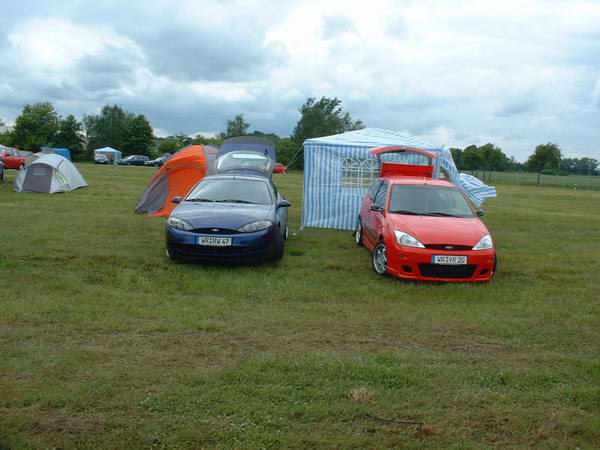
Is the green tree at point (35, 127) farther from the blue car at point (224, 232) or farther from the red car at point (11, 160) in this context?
the blue car at point (224, 232)

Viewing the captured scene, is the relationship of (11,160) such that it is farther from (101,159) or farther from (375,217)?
(101,159)

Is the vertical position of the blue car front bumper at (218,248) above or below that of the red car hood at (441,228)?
below

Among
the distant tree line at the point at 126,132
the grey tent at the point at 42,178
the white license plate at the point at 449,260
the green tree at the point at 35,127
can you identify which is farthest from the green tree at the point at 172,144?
the white license plate at the point at 449,260

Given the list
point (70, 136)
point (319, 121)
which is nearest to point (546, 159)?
point (319, 121)

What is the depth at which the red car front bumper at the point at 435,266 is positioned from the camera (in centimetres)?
741

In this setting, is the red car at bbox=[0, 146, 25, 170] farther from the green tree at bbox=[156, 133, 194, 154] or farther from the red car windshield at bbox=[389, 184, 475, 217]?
the green tree at bbox=[156, 133, 194, 154]

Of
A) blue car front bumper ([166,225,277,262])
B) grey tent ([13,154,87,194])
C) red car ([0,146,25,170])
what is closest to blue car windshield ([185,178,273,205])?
blue car front bumper ([166,225,277,262])

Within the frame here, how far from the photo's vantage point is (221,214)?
320 inches

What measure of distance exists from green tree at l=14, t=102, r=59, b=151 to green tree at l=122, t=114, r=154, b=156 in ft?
35.5

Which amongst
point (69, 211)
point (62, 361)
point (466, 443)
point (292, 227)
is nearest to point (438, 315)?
point (466, 443)

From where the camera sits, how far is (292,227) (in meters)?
12.7

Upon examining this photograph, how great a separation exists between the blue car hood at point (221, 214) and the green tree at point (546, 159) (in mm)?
44463

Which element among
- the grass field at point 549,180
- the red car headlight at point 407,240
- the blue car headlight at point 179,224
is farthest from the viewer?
the grass field at point 549,180

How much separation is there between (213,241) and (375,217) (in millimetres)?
2840
